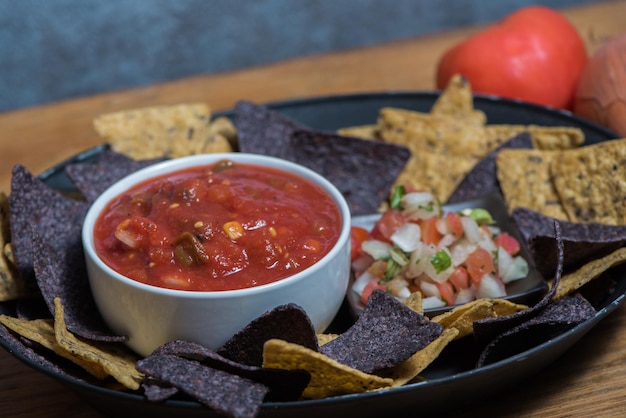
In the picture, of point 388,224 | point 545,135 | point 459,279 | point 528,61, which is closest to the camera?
point 459,279

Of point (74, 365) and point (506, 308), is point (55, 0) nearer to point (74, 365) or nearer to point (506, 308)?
point (74, 365)

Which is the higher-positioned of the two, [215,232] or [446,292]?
[215,232]

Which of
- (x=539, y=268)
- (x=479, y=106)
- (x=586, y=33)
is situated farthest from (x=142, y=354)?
(x=586, y=33)

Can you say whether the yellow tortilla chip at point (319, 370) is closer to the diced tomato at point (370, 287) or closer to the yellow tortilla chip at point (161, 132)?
the diced tomato at point (370, 287)

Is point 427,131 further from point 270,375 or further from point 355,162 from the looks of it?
point 270,375

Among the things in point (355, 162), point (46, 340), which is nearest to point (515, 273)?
point (355, 162)

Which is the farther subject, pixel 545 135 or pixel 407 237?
pixel 545 135

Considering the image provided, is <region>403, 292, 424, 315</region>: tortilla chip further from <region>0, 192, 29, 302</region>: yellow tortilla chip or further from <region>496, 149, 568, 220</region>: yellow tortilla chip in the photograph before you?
<region>0, 192, 29, 302</region>: yellow tortilla chip

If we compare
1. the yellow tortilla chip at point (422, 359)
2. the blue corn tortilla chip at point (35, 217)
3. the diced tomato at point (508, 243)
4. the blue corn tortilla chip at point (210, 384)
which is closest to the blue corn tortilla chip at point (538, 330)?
the yellow tortilla chip at point (422, 359)

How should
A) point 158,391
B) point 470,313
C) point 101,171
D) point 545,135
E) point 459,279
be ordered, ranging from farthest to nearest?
1. point 545,135
2. point 101,171
3. point 459,279
4. point 470,313
5. point 158,391
